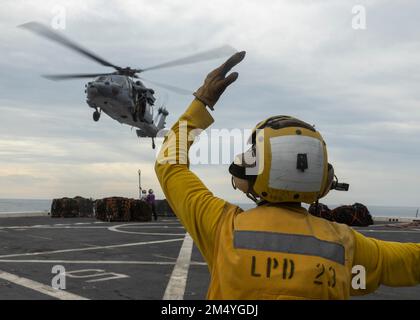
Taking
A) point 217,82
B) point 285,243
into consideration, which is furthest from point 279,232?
point 217,82

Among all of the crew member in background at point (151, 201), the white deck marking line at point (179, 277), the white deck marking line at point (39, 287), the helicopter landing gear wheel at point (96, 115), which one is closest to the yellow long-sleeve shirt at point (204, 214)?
the white deck marking line at point (179, 277)

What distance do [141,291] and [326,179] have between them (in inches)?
247

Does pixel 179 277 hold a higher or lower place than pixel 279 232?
lower

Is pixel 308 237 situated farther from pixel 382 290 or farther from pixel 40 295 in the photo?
pixel 382 290

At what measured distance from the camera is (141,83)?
83.4 feet

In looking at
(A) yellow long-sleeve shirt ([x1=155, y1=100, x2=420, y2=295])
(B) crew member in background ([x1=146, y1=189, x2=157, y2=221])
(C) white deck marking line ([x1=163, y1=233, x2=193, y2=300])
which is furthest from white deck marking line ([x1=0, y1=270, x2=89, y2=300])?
(B) crew member in background ([x1=146, y1=189, x2=157, y2=221])

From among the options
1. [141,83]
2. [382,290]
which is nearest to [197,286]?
[382,290]

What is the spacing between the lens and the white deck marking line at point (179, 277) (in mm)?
7461

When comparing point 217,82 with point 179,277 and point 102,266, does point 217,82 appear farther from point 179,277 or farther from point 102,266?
point 102,266

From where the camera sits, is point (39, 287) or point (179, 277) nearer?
point (39, 287)

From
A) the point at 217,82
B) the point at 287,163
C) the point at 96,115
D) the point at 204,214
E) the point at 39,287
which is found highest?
the point at 96,115

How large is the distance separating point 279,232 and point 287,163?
0.96 ft

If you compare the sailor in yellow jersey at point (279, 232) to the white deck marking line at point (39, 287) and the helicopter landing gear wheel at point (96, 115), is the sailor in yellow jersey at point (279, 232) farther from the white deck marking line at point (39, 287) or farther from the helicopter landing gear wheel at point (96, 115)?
the helicopter landing gear wheel at point (96, 115)

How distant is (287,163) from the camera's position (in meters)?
1.91
